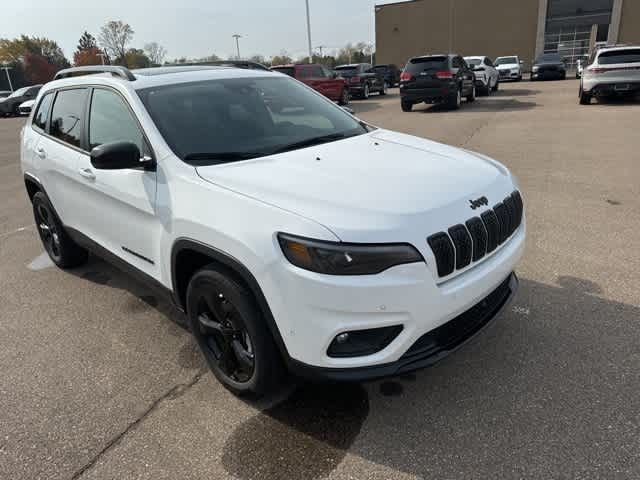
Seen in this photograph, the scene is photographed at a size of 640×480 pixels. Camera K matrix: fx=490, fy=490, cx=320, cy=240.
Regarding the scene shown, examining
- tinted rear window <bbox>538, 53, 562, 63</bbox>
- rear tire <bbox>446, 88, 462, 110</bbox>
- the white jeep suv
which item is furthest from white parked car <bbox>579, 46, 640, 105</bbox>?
tinted rear window <bbox>538, 53, 562, 63</bbox>

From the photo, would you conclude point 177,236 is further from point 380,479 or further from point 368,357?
point 380,479

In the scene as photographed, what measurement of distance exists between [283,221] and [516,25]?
52.9 metres

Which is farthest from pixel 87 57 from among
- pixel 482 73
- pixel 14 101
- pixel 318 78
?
pixel 482 73

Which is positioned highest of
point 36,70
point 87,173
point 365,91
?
point 36,70

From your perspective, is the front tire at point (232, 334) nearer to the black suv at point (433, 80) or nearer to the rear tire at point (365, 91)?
the black suv at point (433, 80)

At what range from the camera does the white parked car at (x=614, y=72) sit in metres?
14.0

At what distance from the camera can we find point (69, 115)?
3939 mm

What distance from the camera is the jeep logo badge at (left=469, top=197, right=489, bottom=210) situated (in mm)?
2459

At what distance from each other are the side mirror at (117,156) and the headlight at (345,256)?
1257mm

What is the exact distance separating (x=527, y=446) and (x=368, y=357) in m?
0.90

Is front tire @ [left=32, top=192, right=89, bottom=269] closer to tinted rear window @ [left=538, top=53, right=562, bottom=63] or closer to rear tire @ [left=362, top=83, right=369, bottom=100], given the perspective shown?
rear tire @ [left=362, top=83, right=369, bottom=100]

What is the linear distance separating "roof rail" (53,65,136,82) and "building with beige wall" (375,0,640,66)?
50682 mm

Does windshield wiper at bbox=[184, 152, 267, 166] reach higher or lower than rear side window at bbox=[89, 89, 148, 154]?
lower

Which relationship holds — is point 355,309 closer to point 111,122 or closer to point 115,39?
point 111,122
